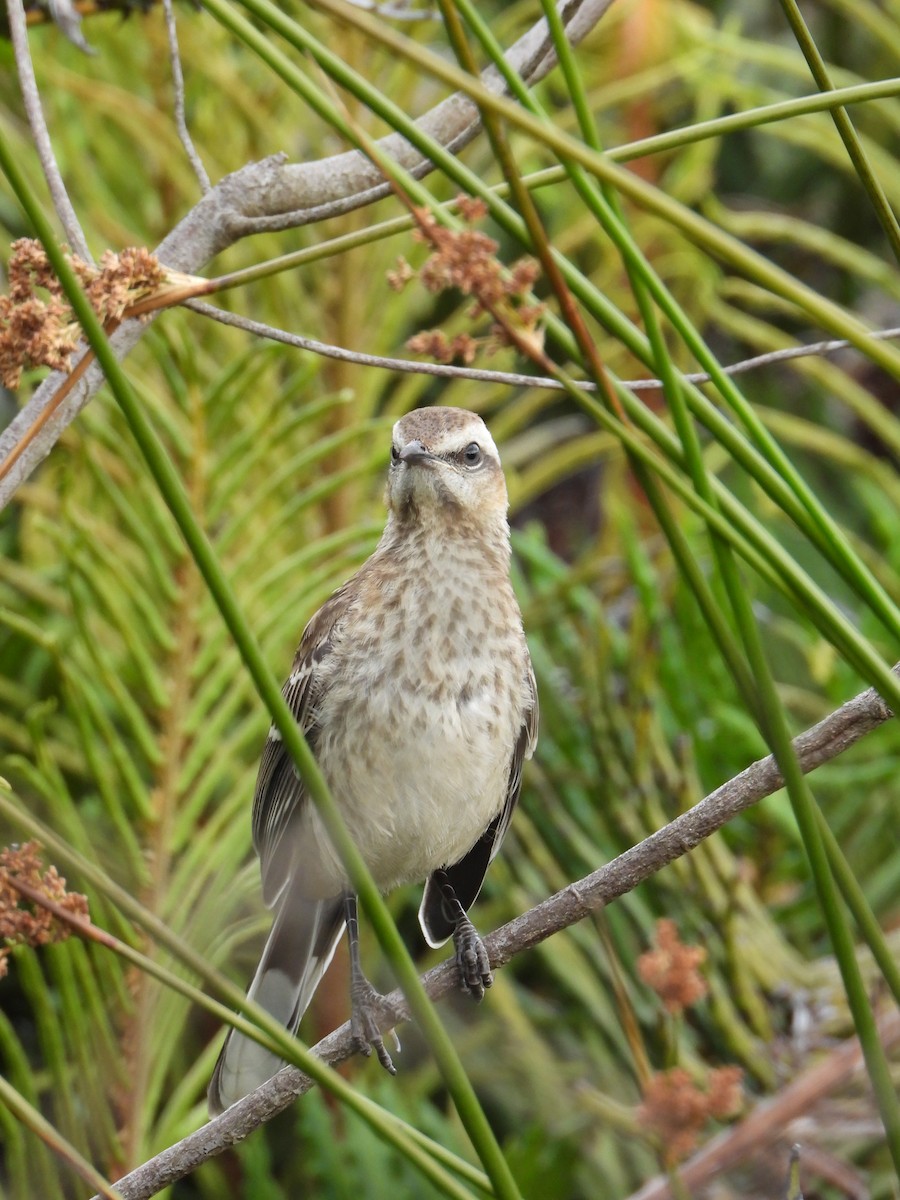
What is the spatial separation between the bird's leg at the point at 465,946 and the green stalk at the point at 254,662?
1.21 metres

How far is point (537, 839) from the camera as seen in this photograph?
3463mm

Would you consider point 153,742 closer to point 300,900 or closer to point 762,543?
point 300,900

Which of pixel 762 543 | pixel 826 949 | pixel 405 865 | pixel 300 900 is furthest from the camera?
pixel 826 949

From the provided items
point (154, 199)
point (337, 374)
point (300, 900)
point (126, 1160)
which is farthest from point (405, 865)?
point (154, 199)

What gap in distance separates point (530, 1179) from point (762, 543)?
238 cm

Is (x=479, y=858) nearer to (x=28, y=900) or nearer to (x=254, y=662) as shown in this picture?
(x=28, y=900)

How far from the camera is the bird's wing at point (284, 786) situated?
2.79m

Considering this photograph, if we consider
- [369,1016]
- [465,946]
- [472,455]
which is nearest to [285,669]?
[472,455]

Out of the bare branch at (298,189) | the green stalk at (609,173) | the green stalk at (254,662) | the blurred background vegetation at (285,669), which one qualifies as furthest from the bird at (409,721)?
the green stalk at (609,173)

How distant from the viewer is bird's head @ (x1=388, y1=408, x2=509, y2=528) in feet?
9.16

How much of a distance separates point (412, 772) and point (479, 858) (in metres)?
0.50

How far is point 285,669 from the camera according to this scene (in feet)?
11.9

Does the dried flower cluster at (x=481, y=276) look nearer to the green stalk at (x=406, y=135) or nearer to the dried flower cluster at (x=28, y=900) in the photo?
the green stalk at (x=406, y=135)

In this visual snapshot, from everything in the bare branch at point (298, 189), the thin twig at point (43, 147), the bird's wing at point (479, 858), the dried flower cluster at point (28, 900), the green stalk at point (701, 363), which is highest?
the thin twig at point (43, 147)
